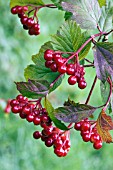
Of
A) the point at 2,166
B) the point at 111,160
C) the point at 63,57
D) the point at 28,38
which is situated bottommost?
the point at 111,160

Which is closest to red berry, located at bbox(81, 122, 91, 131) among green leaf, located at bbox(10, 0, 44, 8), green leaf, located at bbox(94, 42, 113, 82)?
green leaf, located at bbox(94, 42, 113, 82)

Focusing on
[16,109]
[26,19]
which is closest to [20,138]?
[26,19]

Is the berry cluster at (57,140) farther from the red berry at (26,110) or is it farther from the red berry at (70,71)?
the red berry at (70,71)

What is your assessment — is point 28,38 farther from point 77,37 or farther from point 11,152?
point 77,37

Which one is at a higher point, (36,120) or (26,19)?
(26,19)

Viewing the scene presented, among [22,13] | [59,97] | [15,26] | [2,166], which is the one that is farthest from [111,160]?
[22,13]

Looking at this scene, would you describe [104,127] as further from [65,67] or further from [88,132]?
[65,67]
